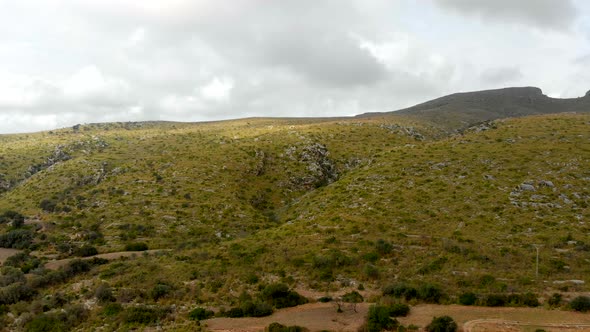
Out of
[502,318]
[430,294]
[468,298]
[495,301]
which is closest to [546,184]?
[495,301]

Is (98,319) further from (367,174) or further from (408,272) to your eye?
(367,174)

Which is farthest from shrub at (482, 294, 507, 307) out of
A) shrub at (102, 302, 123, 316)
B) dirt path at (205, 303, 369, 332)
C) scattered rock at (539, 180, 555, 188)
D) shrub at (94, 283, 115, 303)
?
shrub at (94, 283, 115, 303)

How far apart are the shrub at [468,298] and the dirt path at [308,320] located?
22.4 ft

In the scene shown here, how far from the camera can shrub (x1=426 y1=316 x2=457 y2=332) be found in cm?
2325

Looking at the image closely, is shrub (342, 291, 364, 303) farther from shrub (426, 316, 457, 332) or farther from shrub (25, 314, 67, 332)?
shrub (25, 314, 67, 332)

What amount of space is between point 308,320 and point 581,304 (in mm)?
17992

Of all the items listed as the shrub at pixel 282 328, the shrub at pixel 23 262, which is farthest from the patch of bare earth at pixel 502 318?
the shrub at pixel 23 262

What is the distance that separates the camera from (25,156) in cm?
10488

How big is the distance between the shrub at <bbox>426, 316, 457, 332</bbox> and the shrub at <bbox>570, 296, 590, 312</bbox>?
8.48 metres

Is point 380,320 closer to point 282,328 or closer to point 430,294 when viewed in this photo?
point 430,294

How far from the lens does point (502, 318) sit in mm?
24734

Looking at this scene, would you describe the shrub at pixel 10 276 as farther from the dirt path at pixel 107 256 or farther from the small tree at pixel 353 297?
the small tree at pixel 353 297

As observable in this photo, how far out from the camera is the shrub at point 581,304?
81.6 ft

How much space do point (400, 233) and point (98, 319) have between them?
96.5ft
